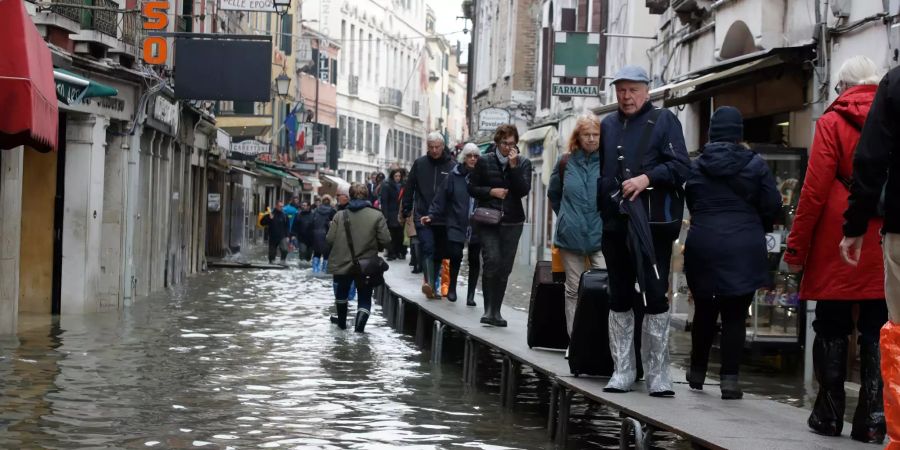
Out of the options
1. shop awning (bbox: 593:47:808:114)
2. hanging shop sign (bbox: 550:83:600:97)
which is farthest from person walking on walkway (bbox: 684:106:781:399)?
hanging shop sign (bbox: 550:83:600:97)

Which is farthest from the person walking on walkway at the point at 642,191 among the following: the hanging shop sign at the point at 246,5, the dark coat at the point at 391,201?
the dark coat at the point at 391,201

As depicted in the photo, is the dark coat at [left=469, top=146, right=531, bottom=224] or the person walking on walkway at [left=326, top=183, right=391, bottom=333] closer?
the dark coat at [left=469, top=146, right=531, bottom=224]

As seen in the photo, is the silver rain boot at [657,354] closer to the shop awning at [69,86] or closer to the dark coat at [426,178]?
the shop awning at [69,86]

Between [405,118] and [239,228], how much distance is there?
51383 millimetres

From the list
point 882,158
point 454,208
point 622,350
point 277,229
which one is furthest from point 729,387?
point 277,229

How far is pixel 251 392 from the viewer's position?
476 inches

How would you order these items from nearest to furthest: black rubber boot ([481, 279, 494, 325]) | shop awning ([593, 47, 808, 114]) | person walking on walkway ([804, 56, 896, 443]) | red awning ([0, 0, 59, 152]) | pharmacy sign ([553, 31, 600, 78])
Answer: person walking on walkway ([804, 56, 896, 443]) → red awning ([0, 0, 59, 152]) → black rubber boot ([481, 279, 494, 325]) → shop awning ([593, 47, 808, 114]) → pharmacy sign ([553, 31, 600, 78])

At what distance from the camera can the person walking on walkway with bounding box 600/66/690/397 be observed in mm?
8969

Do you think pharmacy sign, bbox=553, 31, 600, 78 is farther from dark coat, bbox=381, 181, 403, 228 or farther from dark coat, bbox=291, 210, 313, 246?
dark coat, bbox=291, 210, 313, 246

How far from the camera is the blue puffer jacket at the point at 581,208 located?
1113 cm

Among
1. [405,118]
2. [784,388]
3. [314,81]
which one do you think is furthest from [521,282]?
[405,118]

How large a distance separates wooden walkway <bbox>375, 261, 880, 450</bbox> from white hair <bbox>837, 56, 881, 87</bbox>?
1678 millimetres

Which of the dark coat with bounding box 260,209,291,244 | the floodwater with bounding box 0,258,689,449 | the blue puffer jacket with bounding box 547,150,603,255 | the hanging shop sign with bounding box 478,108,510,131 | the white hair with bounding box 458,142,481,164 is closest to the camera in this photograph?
the floodwater with bounding box 0,258,689,449

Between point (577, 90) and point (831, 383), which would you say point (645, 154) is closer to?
point (831, 383)
